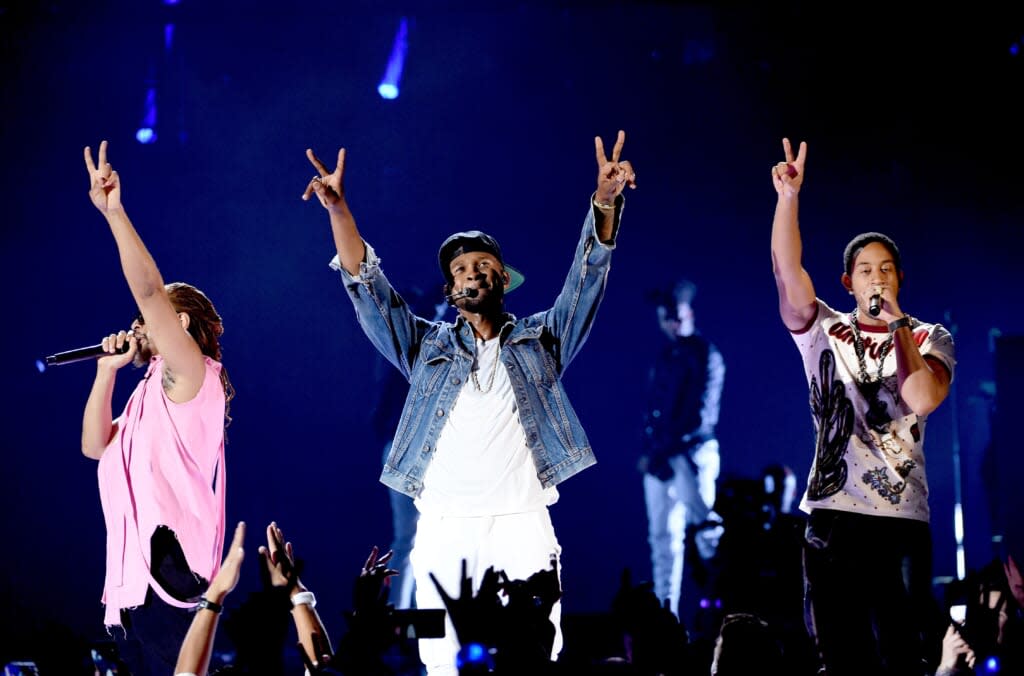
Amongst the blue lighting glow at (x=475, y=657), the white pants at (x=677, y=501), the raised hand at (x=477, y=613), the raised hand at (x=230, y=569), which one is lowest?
the blue lighting glow at (x=475, y=657)

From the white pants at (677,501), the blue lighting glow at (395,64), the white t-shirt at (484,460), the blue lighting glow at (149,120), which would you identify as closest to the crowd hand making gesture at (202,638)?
the white t-shirt at (484,460)

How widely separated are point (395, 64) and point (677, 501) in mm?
2897

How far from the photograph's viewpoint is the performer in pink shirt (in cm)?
294

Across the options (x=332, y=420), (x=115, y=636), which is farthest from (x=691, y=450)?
(x=115, y=636)

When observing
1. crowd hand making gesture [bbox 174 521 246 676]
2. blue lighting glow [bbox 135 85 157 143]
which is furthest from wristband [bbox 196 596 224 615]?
blue lighting glow [bbox 135 85 157 143]

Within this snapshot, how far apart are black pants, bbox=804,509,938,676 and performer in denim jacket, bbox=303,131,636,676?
719 mm

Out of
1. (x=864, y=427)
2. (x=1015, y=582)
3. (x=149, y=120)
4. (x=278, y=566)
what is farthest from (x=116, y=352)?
(x=149, y=120)

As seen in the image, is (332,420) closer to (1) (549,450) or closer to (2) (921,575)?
(1) (549,450)

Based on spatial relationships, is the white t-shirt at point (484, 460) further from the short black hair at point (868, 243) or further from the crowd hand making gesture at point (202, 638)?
the short black hair at point (868, 243)

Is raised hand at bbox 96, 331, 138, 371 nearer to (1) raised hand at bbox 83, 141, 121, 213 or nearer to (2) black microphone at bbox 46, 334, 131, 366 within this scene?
(2) black microphone at bbox 46, 334, 131, 366

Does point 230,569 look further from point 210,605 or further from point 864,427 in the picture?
point 864,427

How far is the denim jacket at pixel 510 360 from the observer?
129 inches

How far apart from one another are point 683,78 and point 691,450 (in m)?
2.06

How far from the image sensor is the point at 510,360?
3.34 m
